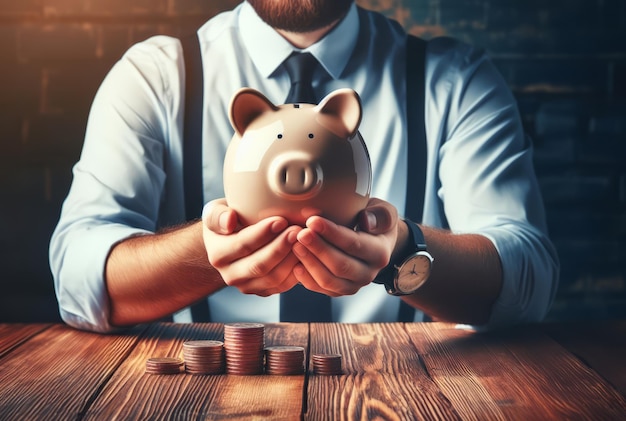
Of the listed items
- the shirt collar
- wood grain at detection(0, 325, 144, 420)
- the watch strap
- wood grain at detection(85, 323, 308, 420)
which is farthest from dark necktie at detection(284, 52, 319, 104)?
wood grain at detection(85, 323, 308, 420)

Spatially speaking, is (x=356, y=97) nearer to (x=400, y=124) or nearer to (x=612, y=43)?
(x=400, y=124)

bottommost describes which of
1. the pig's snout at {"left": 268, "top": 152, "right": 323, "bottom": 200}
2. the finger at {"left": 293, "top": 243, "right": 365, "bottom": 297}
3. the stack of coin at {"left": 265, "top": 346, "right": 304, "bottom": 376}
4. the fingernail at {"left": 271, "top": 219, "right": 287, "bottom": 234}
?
the stack of coin at {"left": 265, "top": 346, "right": 304, "bottom": 376}

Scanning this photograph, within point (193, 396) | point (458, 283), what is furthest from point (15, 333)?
point (458, 283)

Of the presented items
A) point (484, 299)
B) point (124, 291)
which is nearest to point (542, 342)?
point (484, 299)

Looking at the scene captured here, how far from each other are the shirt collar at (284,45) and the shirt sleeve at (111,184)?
0.76ft

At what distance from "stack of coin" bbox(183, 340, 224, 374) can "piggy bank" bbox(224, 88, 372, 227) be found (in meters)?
0.18

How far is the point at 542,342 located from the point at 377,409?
494 mm

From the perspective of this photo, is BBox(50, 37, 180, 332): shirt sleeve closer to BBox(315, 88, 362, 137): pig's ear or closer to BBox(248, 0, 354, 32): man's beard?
BBox(248, 0, 354, 32): man's beard

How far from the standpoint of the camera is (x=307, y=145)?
0.96 meters

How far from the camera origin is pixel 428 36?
2.21 meters

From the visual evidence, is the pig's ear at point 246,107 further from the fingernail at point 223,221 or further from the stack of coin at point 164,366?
the stack of coin at point 164,366

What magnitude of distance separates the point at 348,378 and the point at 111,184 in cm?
91

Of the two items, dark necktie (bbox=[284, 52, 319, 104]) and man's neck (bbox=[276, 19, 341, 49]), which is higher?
man's neck (bbox=[276, 19, 341, 49])

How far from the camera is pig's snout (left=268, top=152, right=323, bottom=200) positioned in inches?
37.4
